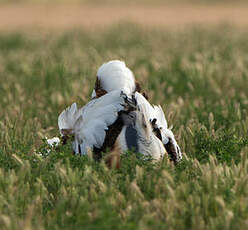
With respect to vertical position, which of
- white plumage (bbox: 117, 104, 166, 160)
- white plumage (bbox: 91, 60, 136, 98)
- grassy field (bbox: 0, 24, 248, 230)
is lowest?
grassy field (bbox: 0, 24, 248, 230)

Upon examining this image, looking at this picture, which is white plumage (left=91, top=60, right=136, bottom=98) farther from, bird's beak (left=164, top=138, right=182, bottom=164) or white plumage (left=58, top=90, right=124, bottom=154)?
bird's beak (left=164, top=138, right=182, bottom=164)

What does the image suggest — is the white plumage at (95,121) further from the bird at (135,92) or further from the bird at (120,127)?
the bird at (135,92)

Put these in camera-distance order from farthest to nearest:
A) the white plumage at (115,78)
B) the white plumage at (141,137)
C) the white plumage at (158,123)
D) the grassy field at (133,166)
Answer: the white plumage at (115,78) < the white plumage at (158,123) < the white plumage at (141,137) < the grassy field at (133,166)

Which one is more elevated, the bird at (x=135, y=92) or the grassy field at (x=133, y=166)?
the bird at (x=135, y=92)

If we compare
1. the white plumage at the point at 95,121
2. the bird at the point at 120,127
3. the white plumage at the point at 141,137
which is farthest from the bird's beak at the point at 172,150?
the white plumage at the point at 95,121

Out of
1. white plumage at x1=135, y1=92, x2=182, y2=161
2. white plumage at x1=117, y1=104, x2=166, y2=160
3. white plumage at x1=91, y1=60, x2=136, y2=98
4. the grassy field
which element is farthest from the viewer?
white plumage at x1=91, y1=60, x2=136, y2=98

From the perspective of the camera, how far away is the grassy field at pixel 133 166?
2641mm

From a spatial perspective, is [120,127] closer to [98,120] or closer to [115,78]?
[98,120]

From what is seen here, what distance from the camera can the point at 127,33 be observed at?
39.7ft

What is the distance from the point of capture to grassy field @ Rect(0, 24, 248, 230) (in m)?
2.64

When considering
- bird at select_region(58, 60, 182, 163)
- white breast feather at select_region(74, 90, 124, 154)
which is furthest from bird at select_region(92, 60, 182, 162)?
white breast feather at select_region(74, 90, 124, 154)

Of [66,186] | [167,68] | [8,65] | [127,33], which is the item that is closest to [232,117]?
[66,186]

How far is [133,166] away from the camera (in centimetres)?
310

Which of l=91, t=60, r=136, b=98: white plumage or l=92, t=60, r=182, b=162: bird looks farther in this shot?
l=91, t=60, r=136, b=98: white plumage
